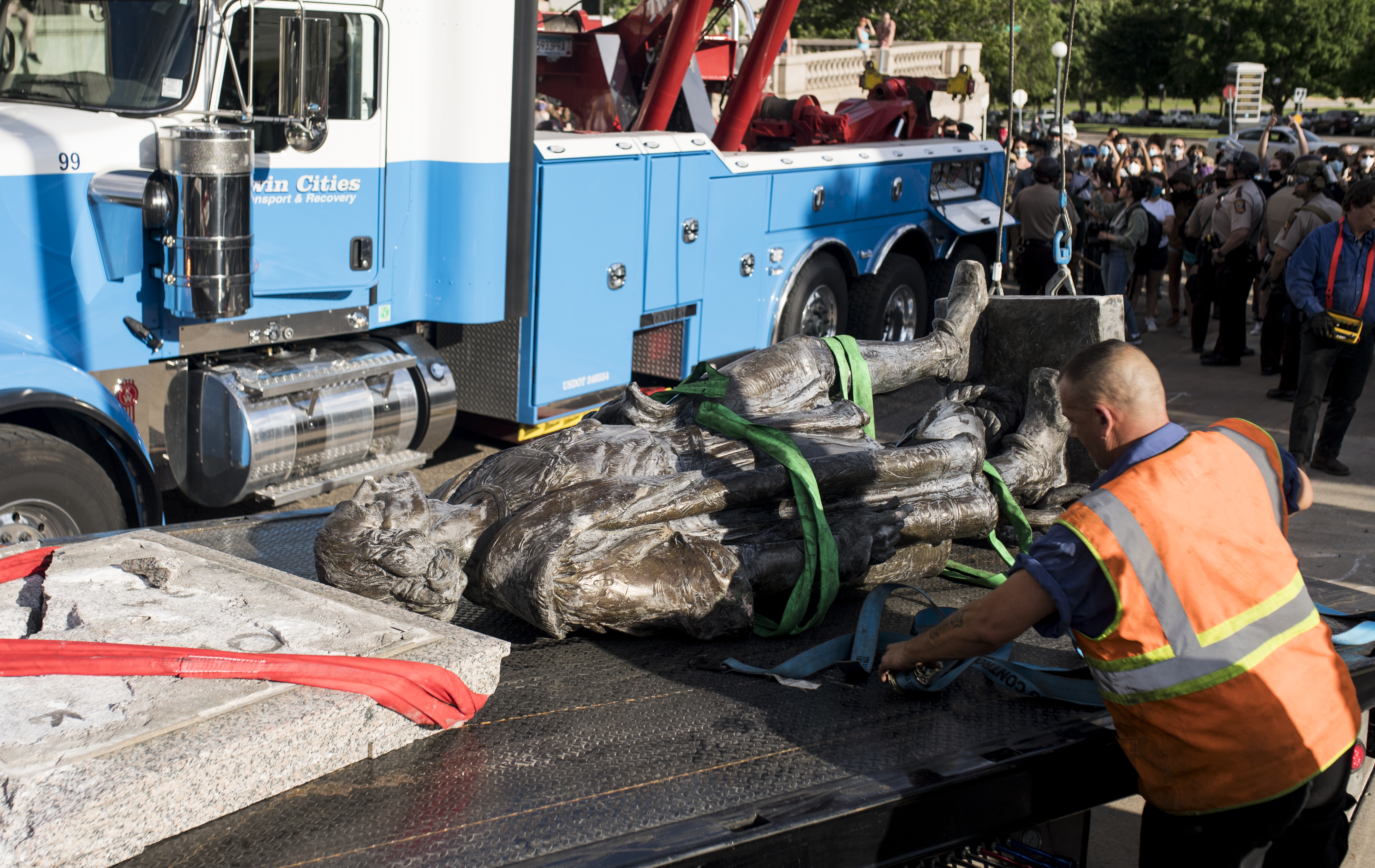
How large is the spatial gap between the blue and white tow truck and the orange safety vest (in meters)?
3.88

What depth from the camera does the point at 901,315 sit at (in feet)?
32.3

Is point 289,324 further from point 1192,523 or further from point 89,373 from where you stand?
point 1192,523

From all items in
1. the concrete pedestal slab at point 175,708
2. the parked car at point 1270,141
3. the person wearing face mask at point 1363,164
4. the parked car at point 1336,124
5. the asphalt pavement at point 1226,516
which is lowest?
the asphalt pavement at point 1226,516

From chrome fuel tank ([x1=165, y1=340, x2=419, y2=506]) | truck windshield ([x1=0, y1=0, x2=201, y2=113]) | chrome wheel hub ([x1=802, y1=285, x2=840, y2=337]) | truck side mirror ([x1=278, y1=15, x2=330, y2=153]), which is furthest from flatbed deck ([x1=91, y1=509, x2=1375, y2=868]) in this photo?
chrome wheel hub ([x1=802, y1=285, x2=840, y2=337])

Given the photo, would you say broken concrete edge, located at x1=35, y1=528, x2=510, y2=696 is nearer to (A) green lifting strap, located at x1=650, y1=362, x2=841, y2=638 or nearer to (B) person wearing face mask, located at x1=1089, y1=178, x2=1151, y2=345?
(A) green lifting strap, located at x1=650, y1=362, x2=841, y2=638

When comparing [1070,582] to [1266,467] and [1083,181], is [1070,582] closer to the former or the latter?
[1266,467]

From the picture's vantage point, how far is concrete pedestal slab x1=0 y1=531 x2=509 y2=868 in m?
2.04

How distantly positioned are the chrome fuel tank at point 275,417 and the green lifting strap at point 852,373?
8.89 feet

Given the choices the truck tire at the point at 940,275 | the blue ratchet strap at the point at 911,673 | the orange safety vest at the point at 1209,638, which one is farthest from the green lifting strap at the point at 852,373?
the truck tire at the point at 940,275

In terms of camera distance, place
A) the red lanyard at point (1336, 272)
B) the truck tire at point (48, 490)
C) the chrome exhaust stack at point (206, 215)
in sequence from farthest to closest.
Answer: the red lanyard at point (1336, 272) < the chrome exhaust stack at point (206, 215) < the truck tire at point (48, 490)

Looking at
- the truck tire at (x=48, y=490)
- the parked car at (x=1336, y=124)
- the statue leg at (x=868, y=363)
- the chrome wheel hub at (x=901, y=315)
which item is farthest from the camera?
the parked car at (x=1336, y=124)

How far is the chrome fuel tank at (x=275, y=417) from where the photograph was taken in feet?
17.9

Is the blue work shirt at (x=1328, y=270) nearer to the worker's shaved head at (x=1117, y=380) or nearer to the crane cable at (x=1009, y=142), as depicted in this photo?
the crane cable at (x=1009, y=142)

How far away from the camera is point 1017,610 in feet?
7.76
